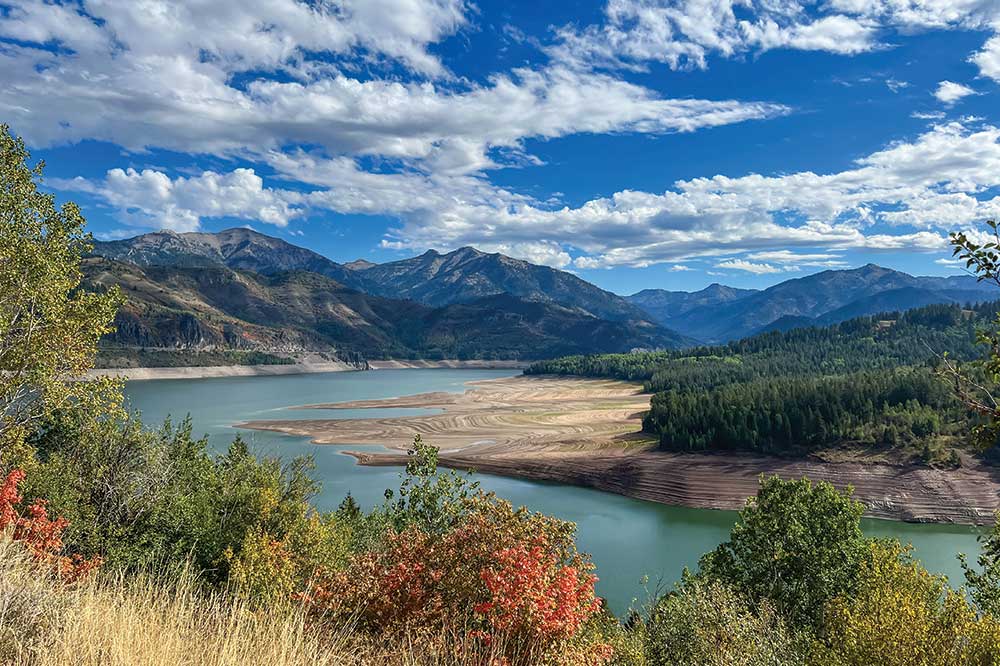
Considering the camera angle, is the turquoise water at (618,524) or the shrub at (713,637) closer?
the shrub at (713,637)

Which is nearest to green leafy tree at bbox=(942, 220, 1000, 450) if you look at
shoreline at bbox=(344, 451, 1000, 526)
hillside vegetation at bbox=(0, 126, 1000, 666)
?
hillside vegetation at bbox=(0, 126, 1000, 666)

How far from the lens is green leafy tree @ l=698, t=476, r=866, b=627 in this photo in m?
25.2

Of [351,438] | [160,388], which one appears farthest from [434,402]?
[160,388]

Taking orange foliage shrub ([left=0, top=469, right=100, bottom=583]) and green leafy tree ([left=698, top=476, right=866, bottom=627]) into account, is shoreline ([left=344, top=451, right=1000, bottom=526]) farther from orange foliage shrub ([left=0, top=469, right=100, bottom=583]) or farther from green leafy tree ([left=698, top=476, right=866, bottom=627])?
orange foliage shrub ([left=0, top=469, right=100, bottom=583])

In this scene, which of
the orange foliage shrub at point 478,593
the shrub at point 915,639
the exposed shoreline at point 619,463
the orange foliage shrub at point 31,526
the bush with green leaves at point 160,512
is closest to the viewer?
the orange foliage shrub at point 478,593

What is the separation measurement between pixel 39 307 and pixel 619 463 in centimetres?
6956

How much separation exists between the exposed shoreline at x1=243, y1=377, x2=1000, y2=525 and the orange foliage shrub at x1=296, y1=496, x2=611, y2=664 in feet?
191

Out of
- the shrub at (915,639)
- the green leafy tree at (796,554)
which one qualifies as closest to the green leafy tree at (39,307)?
the shrub at (915,639)

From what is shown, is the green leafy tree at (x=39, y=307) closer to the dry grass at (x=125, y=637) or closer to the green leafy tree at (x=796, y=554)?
the dry grass at (x=125, y=637)

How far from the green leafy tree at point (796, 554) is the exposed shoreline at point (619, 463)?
119 ft

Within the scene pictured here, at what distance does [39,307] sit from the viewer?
521 inches

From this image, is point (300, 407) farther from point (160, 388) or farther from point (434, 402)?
point (160, 388)

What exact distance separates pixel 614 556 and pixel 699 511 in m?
19.1

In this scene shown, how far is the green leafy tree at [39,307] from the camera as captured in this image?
12.8 m
